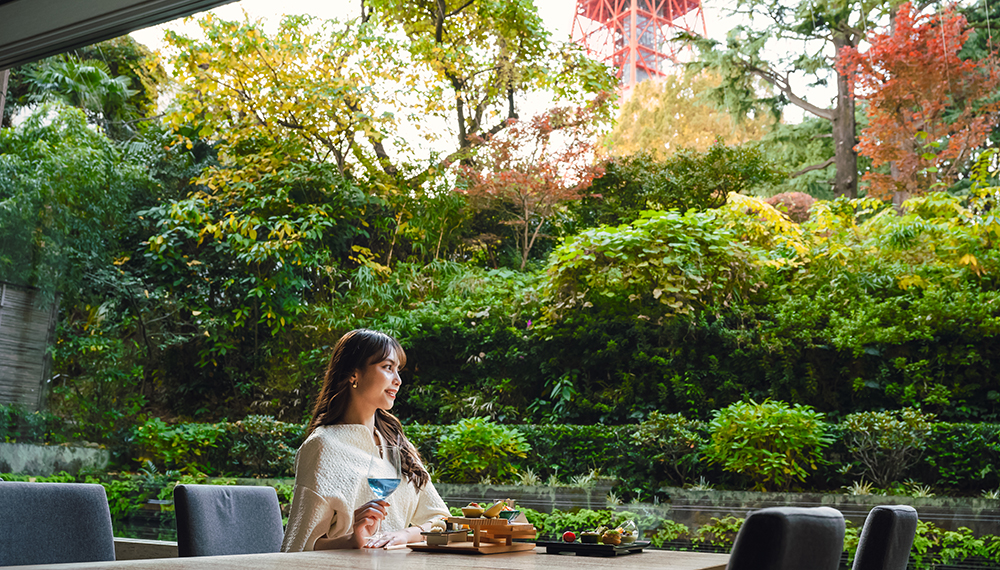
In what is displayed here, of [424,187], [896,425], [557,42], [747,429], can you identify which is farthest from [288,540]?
[557,42]

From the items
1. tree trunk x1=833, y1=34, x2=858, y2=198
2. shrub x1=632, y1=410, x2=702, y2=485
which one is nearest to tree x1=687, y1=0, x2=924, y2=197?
tree trunk x1=833, y1=34, x2=858, y2=198

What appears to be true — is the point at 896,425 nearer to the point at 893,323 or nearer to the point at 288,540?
the point at 893,323

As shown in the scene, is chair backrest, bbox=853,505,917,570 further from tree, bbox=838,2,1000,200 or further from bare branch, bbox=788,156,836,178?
bare branch, bbox=788,156,836,178

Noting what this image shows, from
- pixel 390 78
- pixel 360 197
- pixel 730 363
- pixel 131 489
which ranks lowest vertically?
pixel 131 489

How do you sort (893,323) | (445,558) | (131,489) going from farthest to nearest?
1. (131,489)
2. (893,323)
3. (445,558)

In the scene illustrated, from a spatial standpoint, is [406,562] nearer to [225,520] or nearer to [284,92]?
[225,520]

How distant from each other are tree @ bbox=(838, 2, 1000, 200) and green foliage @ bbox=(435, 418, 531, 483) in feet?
9.59

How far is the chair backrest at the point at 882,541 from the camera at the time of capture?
1.44 m

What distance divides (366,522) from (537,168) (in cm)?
434

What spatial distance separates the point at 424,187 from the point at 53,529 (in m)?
4.66

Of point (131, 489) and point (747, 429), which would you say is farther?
point (131, 489)

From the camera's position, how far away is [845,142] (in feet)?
18.2

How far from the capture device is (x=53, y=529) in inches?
66.3

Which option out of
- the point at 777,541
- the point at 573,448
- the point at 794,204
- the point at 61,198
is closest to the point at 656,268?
the point at 573,448
